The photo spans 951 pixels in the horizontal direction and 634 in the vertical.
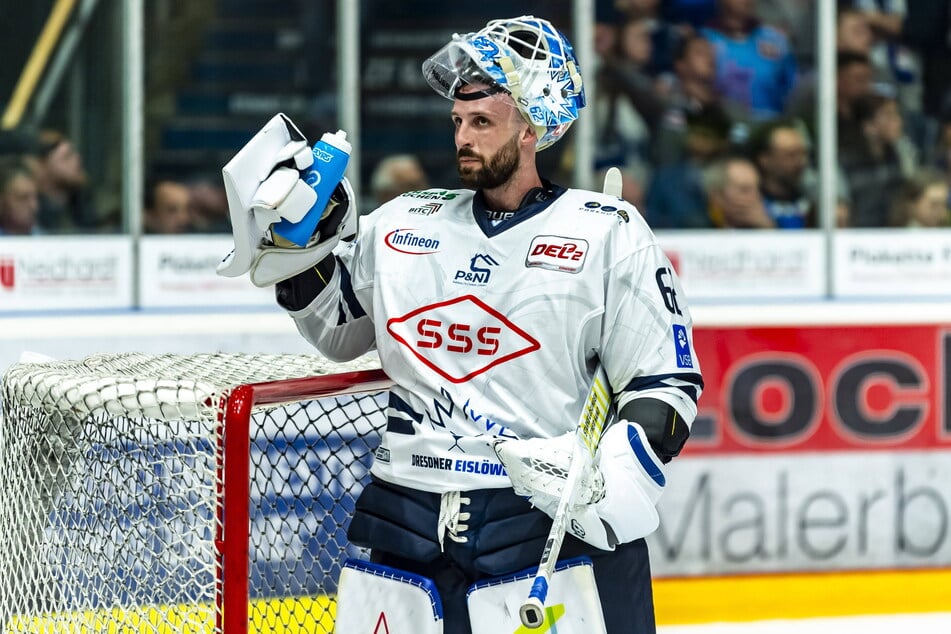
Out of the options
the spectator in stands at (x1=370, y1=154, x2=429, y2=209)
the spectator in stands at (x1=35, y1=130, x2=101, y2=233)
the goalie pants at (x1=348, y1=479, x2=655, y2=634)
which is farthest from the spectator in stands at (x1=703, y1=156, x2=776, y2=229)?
the goalie pants at (x1=348, y1=479, x2=655, y2=634)

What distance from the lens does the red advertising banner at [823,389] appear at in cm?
426

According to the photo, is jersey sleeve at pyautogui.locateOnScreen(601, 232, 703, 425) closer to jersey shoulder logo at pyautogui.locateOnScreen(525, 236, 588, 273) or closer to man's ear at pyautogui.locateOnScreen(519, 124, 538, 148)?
jersey shoulder logo at pyautogui.locateOnScreen(525, 236, 588, 273)

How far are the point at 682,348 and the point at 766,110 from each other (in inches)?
116

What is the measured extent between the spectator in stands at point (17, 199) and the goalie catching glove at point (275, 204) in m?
2.32

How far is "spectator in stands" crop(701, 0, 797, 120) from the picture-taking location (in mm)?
4824

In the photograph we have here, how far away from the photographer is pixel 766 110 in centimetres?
484

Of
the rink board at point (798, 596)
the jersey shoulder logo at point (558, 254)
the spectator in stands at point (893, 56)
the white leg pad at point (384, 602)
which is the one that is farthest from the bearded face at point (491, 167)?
the spectator in stands at point (893, 56)

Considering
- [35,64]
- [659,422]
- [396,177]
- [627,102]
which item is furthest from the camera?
[627,102]

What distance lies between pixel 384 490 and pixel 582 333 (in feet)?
1.09

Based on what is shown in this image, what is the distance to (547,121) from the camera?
2.10m

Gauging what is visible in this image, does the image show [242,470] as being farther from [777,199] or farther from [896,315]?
[777,199]

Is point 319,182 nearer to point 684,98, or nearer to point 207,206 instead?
point 207,206

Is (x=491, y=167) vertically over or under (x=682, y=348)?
over

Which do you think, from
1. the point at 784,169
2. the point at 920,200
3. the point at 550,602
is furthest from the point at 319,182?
the point at 920,200
